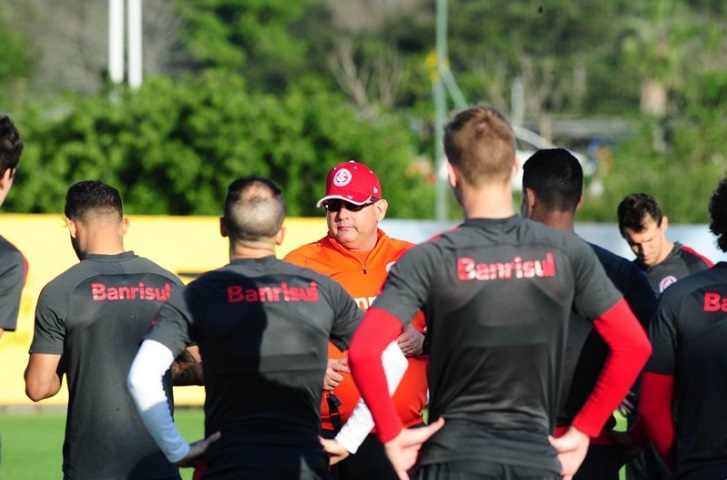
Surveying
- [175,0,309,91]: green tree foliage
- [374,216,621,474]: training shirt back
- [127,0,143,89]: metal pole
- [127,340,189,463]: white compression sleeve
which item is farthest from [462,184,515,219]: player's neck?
[175,0,309,91]: green tree foliage

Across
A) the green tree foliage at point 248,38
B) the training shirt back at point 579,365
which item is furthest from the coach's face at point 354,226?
the green tree foliage at point 248,38

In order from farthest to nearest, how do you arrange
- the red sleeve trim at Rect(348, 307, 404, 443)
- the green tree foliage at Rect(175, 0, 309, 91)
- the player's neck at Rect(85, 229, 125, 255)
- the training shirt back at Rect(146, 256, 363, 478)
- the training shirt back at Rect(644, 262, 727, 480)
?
the green tree foliage at Rect(175, 0, 309, 91), the player's neck at Rect(85, 229, 125, 255), the training shirt back at Rect(644, 262, 727, 480), the training shirt back at Rect(146, 256, 363, 478), the red sleeve trim at Rect(348, 307, 404, 443)

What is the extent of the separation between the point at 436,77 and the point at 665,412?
96.9 ft

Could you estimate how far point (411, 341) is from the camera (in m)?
7.02

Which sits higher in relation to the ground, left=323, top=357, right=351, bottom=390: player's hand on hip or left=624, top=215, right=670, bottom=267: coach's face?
left=624, top=215, right=670, bottom=267: coach's face

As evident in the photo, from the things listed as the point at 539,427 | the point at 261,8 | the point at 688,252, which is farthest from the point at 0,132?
the point at 261,8

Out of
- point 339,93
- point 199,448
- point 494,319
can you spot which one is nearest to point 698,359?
point 494,319

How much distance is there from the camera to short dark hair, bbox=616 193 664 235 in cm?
859

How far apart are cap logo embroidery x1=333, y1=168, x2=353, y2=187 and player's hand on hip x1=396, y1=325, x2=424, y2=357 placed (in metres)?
1.06

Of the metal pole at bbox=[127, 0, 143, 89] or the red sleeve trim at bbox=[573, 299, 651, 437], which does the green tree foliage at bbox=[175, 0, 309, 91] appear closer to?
the metal pole at bbox=[127, 0, 143, 89]

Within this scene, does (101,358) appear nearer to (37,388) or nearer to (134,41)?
(37,388)

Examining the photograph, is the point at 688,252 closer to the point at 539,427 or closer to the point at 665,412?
the point at 665,412

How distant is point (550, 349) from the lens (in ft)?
16.4

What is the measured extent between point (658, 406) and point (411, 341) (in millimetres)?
1518
